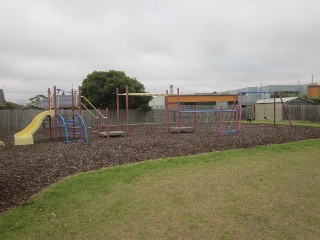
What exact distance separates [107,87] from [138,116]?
537 centimetres

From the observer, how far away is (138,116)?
3719cm

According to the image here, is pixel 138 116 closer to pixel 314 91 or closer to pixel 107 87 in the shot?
pixel 107 87

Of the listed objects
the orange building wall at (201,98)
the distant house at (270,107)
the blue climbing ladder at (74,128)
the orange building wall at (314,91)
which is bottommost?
the blue climbing ladder at (74,128)

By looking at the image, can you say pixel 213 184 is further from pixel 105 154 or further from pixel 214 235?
pixel 105 154

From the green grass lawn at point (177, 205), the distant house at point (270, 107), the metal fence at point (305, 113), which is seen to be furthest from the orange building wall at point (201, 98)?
the green grass lawn at point (177, 205)

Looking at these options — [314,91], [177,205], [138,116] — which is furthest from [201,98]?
[177,205]

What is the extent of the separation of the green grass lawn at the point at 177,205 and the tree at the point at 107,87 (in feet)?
86.0

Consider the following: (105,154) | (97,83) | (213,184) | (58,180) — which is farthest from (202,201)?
(97,83)

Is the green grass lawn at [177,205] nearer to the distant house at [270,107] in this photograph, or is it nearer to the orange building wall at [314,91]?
the distant house at [270,107]

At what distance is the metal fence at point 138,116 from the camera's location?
26.5 m

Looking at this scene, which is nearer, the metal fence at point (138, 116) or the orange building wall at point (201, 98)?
the metal fence at point (138, 116)

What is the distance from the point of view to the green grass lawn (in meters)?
4.77

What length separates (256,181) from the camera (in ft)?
23.8

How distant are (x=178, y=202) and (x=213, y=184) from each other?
1.36 meters
